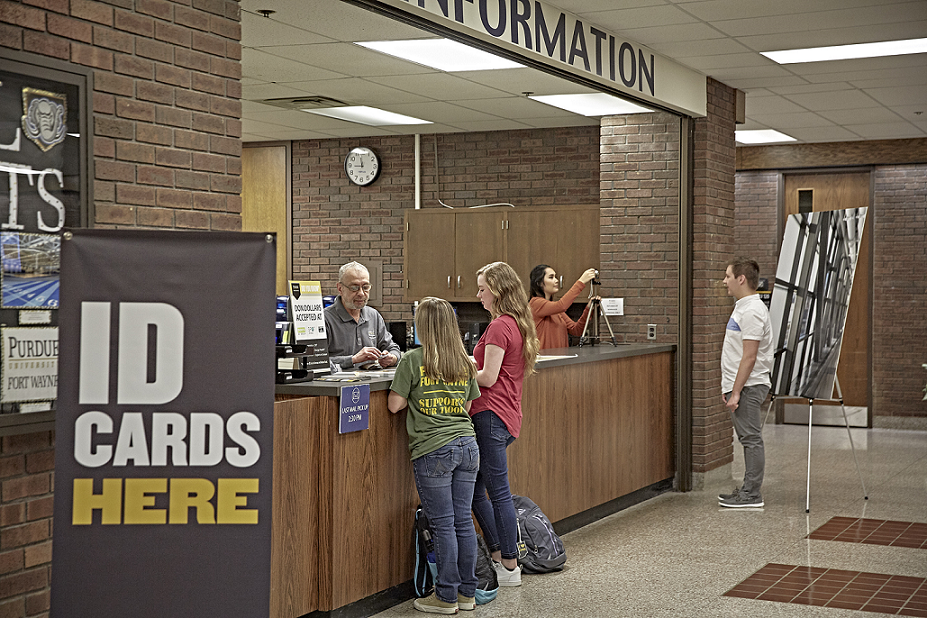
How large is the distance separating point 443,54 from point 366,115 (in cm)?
256

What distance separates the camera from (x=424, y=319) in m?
4.48

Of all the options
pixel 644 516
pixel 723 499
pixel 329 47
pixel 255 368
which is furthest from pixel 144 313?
pixel 723 499

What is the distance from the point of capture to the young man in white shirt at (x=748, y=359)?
22.0 ft

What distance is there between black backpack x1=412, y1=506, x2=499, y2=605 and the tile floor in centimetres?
7

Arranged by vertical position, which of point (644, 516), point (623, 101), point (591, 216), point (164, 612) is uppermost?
point (623, 101)

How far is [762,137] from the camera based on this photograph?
10836 mm

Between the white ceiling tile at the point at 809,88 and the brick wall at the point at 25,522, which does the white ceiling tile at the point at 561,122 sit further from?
the brick wall at the point at 25,522

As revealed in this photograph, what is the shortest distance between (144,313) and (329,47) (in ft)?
13.0

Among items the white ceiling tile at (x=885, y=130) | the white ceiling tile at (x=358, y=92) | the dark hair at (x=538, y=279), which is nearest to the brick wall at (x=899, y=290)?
the white ceiling tile at (x=885, y=130)

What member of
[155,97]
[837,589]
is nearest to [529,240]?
[837,589]

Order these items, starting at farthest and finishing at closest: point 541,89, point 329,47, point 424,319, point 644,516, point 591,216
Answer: point 591,216, point 541,89, point 644,516, point 329,47, point 424,319

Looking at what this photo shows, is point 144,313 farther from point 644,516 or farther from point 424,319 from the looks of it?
point 644,516

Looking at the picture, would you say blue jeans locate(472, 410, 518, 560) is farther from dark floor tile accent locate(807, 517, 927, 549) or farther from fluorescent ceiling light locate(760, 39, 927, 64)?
fluorescent ceiling light locate(760, 39, 927, 64)

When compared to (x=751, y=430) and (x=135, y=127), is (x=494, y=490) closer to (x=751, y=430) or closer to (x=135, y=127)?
(x=135, y=127)
